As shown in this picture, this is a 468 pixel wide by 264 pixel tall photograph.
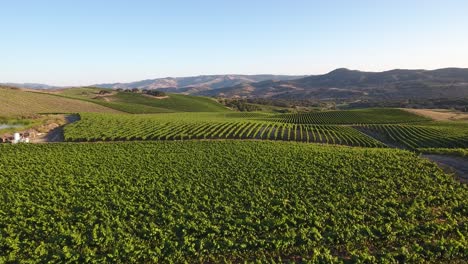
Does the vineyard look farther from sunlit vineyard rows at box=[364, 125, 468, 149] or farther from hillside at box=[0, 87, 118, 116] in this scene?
hillside at box=[0, 87, 118, 116]

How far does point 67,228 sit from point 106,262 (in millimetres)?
5642

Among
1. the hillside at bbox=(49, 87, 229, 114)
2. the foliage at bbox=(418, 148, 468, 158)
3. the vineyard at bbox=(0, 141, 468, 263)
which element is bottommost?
the vineyard at bbox=(0, 141, 468, 263)

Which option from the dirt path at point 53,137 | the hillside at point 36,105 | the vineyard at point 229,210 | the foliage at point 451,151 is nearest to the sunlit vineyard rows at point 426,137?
the foliage at point 451,151

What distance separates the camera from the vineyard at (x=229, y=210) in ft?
61.4

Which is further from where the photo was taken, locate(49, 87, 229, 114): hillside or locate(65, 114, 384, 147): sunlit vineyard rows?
locate(49, 87, 229, 114): hillside

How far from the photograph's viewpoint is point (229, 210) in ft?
78.0

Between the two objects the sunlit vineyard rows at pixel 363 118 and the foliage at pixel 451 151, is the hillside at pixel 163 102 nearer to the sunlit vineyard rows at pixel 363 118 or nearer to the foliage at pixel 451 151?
the sunlit vineyard rows at pixel 363 118

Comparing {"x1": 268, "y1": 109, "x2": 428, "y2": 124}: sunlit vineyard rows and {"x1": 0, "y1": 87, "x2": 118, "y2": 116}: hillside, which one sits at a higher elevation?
{"x1": 0, "y1": 87, "x2": 118, "y2": 116}: hillside

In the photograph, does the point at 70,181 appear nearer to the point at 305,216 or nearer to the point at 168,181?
the point at 168,181

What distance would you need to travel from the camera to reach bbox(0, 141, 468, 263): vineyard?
1870 cm

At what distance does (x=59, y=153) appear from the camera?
1625 inches

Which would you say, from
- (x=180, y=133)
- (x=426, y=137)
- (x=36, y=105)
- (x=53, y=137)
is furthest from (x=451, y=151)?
(x=36, y=105)

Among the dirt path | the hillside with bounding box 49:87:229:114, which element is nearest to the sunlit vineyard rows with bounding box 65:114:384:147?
the dirt path

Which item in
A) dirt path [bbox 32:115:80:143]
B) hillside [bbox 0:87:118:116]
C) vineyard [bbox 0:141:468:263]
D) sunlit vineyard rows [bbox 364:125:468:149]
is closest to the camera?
vineyard [bbox 0:141:468:263]
